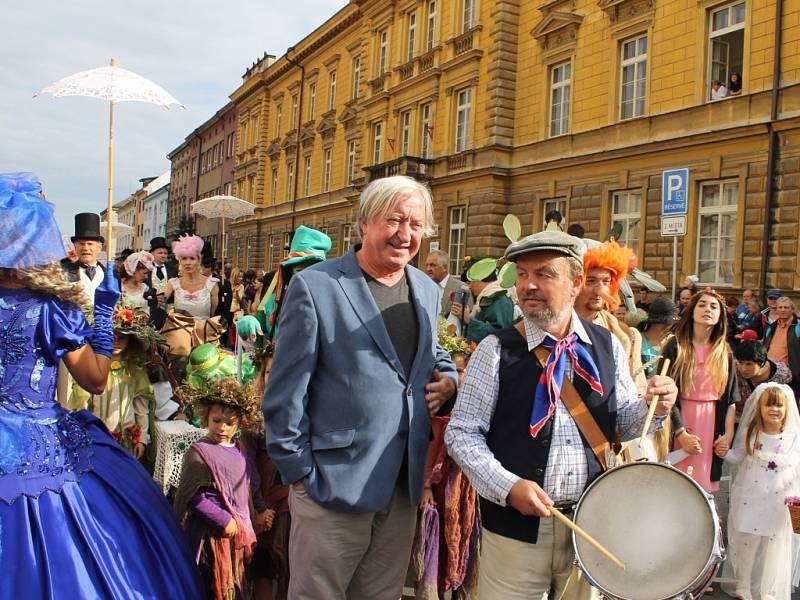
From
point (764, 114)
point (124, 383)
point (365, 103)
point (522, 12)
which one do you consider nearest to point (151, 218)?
point (365, 103)

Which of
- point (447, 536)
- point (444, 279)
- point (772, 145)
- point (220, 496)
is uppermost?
point (772, 145)

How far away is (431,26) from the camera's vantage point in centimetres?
2538

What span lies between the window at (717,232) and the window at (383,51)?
16617 mm

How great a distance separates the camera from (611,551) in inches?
86.2

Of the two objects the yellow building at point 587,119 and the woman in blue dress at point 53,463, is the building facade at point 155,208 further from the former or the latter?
the woman in blue dress at point 53,463

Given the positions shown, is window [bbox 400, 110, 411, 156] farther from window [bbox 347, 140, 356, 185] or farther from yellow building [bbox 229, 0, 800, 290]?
window [bbox 347, 140, 356, 185]

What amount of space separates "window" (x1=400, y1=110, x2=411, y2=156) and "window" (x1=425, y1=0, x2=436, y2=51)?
100 inches

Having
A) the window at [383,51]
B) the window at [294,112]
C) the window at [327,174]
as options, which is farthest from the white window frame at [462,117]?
the window at [294,112]

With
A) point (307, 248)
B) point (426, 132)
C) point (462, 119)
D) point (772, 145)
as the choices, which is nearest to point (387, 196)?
point (307, 248)

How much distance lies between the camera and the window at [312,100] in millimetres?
36188

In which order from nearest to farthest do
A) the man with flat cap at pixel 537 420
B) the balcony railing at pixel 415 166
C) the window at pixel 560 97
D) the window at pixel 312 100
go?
the man with flat cap at pixel 537 420
the window at pixel 560 97
the balcony railing at pixel 415 166
the window at pixel 312 100

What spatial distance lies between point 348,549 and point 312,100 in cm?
3607

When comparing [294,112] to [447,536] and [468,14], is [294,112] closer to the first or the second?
[468,14]

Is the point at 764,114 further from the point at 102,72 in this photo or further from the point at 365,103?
the point at 365,103
